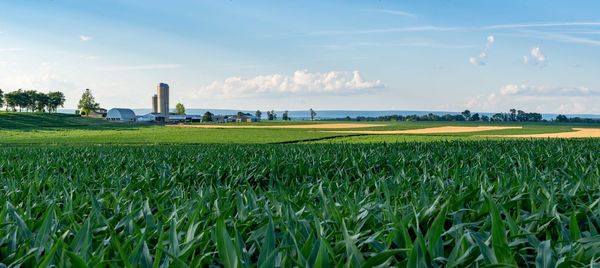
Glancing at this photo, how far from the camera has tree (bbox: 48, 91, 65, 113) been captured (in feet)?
522

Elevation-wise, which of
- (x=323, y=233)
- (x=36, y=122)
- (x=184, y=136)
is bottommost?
(x=184, y=136)

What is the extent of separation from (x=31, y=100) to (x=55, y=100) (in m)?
9.26

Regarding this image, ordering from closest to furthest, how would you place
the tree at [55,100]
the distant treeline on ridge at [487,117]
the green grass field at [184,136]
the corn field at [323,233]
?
the corn field at [323,233] < the green grass field at [184,136] < the distant treeline on ridge at [487,117] < the tree at [55,100]

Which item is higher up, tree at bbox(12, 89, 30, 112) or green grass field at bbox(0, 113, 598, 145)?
tree at bbox(12, 89, 30, 112)

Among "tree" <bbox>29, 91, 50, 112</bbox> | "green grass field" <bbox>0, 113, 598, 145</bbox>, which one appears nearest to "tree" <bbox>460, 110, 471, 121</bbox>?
"green grass field" <bbox>0, 113, 598, 145</bbox>

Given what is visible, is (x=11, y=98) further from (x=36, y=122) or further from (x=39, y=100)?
(x=36, y=122)

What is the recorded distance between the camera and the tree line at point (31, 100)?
148 meters

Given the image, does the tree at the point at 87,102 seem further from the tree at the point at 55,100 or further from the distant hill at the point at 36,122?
the distant hill at the point at 36,122

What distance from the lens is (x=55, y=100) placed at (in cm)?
16000

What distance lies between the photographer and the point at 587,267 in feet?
5.91

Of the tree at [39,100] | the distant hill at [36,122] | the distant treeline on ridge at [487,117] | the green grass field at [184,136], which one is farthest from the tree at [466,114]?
the tree at [39,100]

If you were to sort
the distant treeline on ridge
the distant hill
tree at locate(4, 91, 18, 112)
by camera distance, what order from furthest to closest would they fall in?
1. tree at locate(4, 91, 18, 112)
2. the distant treeline on ridge
3. the distant hill

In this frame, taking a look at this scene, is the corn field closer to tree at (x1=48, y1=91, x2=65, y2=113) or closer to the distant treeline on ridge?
the distant treeline on ridge

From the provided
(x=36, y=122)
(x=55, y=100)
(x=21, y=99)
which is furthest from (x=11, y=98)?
(x=36, y=122)
